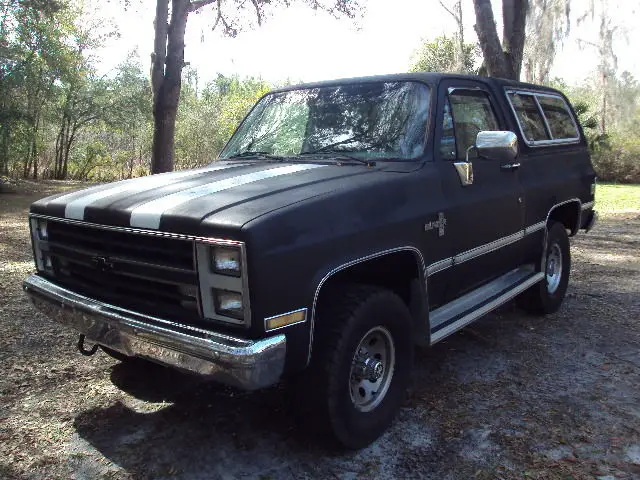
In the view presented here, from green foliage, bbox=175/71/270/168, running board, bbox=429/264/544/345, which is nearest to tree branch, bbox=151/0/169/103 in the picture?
running board, bbox=429/264/544/345

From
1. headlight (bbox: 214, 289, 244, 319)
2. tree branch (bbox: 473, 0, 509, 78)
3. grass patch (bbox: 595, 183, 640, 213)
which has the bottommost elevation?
grass patch (bbox: 595, 183, 640, 213)

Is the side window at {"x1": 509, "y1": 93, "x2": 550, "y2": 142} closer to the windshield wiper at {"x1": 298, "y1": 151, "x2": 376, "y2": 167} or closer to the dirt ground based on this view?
the dirt ground

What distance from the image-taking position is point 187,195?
284 centimetres

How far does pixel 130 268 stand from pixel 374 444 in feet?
5.11

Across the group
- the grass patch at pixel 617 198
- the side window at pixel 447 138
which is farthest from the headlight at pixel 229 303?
the grass patch at pixel 617 198

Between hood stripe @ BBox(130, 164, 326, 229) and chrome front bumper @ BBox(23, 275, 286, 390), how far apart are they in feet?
1.50

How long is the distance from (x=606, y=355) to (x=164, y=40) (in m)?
9.53

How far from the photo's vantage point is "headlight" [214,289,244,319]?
7.86 ft

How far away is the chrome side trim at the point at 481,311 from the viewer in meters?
3.30

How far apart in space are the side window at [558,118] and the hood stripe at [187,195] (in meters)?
2.75

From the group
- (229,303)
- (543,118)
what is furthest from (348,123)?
(543,118)

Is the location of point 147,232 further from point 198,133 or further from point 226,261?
point 198,133

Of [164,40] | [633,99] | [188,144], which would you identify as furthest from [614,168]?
[188,144]

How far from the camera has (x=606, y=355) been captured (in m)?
4.22
